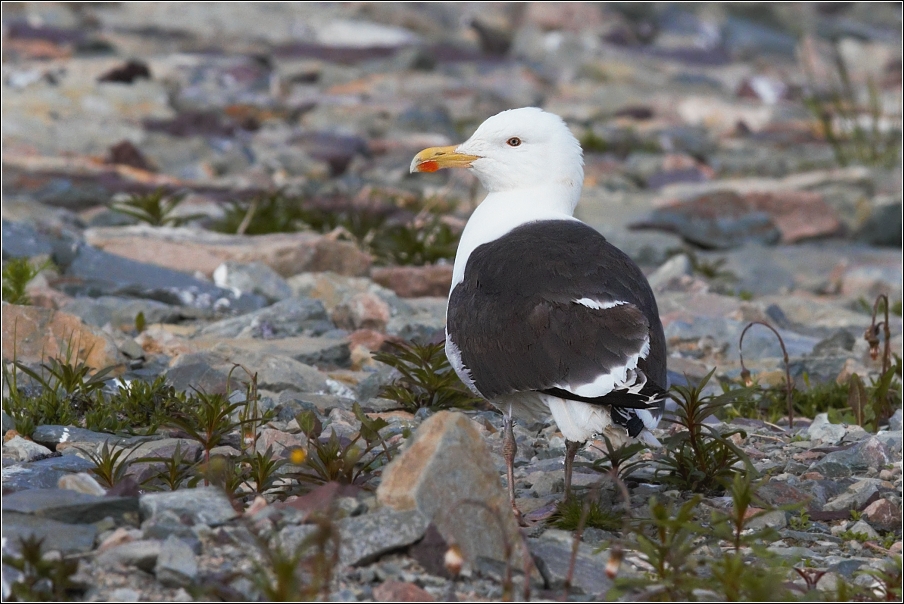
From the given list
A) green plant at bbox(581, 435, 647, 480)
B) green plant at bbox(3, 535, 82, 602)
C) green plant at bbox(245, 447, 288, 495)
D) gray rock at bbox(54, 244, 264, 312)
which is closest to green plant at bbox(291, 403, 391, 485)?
green plant at bbox(245, 447, 288, 495)

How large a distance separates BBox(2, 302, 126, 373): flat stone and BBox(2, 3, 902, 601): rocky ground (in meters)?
0.01

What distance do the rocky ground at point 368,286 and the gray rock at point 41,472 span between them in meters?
0.01

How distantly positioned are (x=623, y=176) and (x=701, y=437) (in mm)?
11148

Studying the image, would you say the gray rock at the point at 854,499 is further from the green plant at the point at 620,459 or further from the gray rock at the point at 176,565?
the gray rock at the point at 176,565

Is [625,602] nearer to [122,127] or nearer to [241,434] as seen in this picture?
[241,434]

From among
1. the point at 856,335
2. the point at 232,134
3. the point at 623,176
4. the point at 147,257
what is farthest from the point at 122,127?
the point at 856,335

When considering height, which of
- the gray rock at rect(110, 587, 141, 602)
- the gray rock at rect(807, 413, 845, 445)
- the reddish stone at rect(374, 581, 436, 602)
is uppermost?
the reddish stone at rect(374, 581, 436, 602)

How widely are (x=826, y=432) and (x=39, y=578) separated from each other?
340 cm

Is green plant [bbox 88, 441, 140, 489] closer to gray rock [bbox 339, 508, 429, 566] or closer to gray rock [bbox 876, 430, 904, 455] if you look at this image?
gray rock [bbox 339, 508, 429, 566]

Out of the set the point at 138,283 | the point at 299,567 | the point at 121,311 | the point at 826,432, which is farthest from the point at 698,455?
the point at 138,283

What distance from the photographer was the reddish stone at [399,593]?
3393 millimetres

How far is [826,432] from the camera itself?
18.1 feet

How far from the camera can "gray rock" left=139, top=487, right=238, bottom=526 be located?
369 centimetres

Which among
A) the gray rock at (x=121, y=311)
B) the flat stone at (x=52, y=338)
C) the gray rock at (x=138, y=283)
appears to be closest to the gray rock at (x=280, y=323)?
the gray rock at (x=121, y=311)
